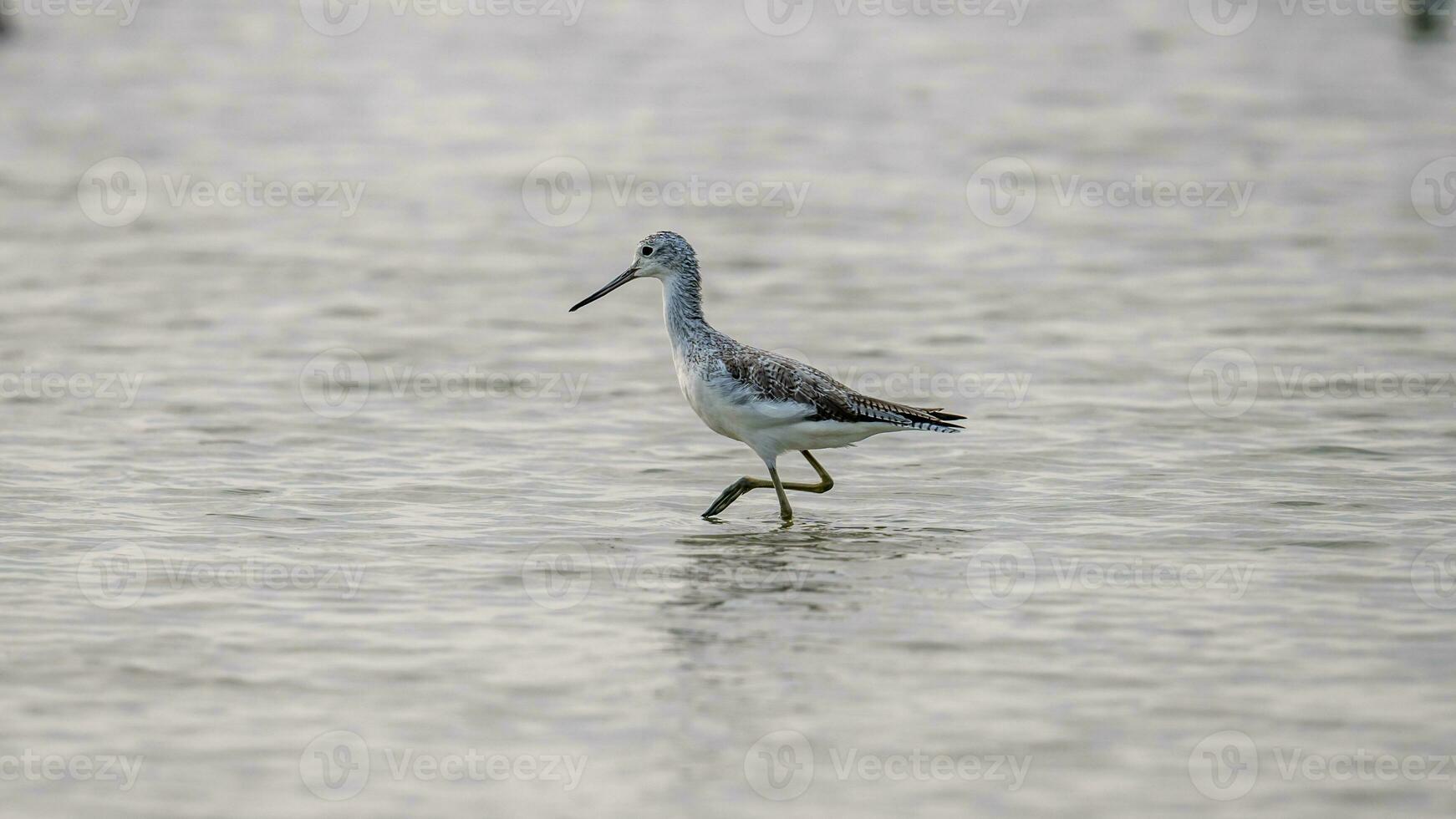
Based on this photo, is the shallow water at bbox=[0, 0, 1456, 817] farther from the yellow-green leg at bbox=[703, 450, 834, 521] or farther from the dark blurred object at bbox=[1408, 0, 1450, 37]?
the dark blurred object at bbox=[1408, 0, 1450, 37]

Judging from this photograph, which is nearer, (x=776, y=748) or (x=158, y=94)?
(x=776, y=748)

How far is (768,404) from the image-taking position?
11.9 metres

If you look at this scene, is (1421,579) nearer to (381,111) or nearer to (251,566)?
(251,566)

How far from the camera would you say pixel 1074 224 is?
73.0 feet

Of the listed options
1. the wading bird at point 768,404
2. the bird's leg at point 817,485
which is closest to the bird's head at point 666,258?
the wading bird at point 768,404

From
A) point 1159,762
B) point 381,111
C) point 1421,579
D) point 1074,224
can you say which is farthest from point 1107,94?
point 1159,762

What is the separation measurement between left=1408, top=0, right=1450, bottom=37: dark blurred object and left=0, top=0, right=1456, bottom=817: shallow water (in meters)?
3.29

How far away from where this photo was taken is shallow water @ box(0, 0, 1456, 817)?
323 inches

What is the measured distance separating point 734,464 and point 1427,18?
76.7 ft

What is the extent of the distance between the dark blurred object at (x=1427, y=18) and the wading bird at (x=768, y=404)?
23796 mm

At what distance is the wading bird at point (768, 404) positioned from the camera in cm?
1192

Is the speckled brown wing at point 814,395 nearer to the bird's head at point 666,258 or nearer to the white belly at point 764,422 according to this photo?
the white belly at point 764,422

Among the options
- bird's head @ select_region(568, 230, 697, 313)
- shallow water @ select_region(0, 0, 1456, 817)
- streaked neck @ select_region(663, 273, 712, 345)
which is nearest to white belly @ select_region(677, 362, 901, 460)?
streaked neck @ select_region(663, 273, 712, 345)

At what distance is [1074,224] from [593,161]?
7205 millimetres
